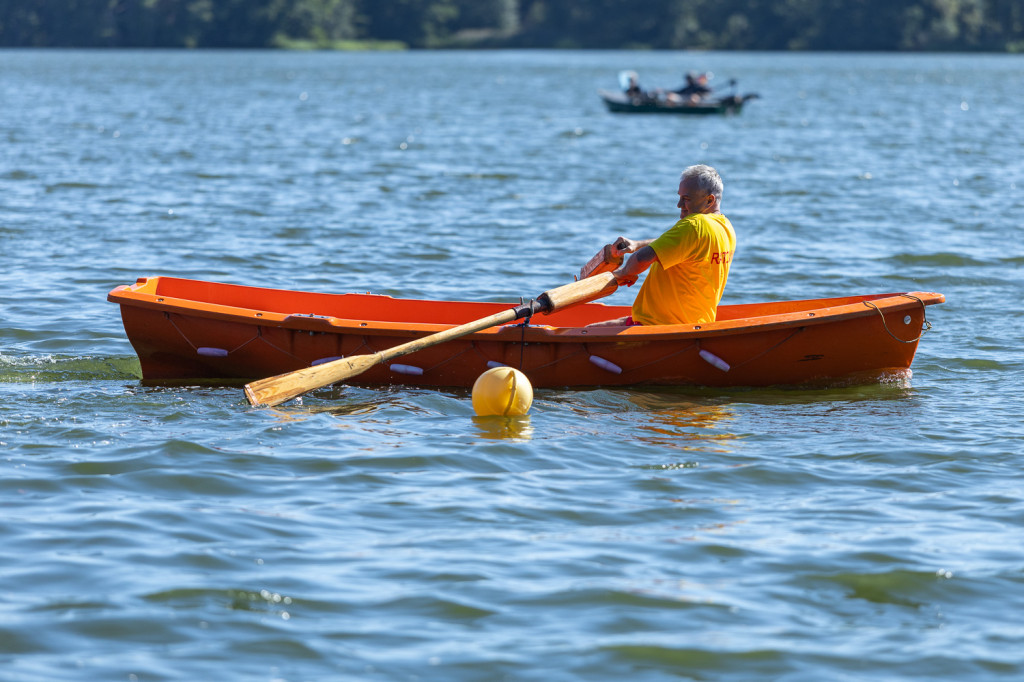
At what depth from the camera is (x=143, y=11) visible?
119750mm

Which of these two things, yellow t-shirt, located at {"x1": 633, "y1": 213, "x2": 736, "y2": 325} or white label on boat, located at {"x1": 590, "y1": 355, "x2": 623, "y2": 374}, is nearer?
yellow t-shirt, located at {"x1": 633, "y1": 213, "x2": 736, "y2": 325}

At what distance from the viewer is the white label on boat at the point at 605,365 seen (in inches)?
353

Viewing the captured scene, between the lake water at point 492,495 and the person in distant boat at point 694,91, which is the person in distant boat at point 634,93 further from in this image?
the lake water at point 492,495

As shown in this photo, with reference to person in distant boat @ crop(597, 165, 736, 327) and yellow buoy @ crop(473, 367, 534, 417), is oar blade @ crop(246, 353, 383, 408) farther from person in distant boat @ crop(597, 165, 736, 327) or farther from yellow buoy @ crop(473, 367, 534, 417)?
person in distant boat @ crop(597, 165, 736, 327)

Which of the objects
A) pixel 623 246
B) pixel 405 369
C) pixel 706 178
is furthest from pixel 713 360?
pixel 405 369

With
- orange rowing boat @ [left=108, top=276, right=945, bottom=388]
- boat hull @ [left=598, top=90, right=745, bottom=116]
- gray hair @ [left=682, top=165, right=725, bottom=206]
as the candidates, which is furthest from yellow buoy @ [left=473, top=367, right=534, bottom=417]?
boat hull @ [left=598, top=90, right=745, bottom=116]

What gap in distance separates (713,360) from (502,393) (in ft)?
5.39

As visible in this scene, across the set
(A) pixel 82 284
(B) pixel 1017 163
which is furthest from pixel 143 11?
(A) pixel 82 284

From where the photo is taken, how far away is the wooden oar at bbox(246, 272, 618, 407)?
8.39 m

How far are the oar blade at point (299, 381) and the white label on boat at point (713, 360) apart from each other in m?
2.26

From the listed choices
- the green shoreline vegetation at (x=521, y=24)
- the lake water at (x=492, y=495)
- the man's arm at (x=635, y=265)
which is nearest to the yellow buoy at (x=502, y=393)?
the lake water at (x=492, y=495)

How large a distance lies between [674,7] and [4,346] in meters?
108

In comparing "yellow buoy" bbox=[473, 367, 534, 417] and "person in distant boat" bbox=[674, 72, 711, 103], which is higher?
"person in distant boat" bbox=[674, 72, 711, 103]

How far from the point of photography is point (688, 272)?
894 cm
